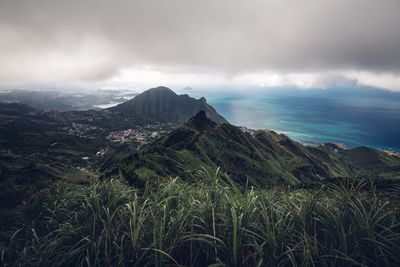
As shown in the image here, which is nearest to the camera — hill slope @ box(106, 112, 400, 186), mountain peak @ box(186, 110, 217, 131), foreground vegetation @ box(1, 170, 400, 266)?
foreground vegetation @ box(1, 170, 400, 266)

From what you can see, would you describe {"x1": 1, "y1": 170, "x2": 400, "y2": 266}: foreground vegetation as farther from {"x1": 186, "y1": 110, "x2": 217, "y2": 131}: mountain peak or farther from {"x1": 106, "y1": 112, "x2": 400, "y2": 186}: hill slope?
{"x1": 186, "y1": 110, "x2": 217, "y2": 131}: mountain peak

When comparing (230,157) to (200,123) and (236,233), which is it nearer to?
(200,123)

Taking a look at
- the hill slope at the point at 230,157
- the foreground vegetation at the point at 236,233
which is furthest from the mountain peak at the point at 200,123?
the foreground vegetation at the point at 236,233

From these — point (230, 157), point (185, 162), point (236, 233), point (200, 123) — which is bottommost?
point (230, 157)

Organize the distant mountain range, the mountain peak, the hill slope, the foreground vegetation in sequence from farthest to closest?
1. the mountain peak
2. the hill slope
3. the distant mountain range
4. the foreground vegetation

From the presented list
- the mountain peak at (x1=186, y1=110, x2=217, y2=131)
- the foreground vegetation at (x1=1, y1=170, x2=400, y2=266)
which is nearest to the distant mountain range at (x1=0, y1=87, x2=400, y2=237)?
the mountain peak at (x1=186, y1=110, x2=217, y2=131)

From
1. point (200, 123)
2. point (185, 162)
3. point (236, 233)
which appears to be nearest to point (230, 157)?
point (185, 162)

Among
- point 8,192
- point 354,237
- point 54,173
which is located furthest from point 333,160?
point 354,237

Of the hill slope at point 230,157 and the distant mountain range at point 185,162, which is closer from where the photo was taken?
the distant mountain range at point 185,162

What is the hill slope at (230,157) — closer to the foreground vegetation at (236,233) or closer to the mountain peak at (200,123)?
the mountain peak at (200,123)
